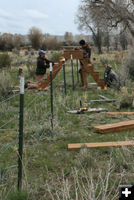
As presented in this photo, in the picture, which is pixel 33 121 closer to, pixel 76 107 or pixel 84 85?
pixel 76 107

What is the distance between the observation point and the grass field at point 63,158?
294 cm

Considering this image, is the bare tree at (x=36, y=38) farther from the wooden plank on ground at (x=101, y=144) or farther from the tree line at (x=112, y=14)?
the wooden plank on ground at (x=101, y=144)

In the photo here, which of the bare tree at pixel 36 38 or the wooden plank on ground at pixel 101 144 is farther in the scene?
the bare tree at pixel 36 38

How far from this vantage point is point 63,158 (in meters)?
4.11

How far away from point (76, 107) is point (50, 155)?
3.05 metres

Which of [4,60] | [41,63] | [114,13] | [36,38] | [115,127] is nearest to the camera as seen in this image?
[115,127]

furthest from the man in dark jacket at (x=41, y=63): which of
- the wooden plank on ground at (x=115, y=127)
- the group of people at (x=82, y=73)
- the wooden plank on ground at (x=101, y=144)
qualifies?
the wooden plank on ground at (x=101, y=144)

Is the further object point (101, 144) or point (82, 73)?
point (82, 73)

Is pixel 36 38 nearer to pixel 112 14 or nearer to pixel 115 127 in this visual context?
pixel 112 14

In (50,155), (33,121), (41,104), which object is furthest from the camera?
(41,104)

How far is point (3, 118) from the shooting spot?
630 cm

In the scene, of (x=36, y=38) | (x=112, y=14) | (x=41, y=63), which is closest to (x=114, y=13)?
(x=112, y=14)

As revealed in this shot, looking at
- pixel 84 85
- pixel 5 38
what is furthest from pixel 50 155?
pixel 5 38

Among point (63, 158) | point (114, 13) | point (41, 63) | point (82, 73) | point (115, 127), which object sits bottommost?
point (63, 158)
